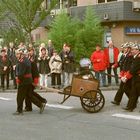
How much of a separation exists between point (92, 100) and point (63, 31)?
14.7 metres

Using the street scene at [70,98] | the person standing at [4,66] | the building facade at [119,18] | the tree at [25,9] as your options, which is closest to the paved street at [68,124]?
the street scene at [70,98]

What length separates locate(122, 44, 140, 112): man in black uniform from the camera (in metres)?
11.9

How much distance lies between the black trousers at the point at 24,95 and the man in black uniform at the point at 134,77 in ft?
7.56

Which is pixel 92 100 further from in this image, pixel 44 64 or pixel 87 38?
pixel 87 38

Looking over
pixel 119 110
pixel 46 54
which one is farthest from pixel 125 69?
pixel 46 54

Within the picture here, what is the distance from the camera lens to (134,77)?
39.8 feet

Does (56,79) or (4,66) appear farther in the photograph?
(56,79)

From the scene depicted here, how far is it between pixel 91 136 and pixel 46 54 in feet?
27.0

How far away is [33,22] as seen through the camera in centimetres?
2786

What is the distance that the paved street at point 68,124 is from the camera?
939cm

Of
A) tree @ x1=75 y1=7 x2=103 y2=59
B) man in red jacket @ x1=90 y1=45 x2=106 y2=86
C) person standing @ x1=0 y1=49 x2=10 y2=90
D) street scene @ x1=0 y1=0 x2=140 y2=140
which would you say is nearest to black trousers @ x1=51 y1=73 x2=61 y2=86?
street scene @ x1=0 y1=0 x2=140 y2=140

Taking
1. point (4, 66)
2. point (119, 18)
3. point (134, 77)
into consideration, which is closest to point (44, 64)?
point (4, 66)

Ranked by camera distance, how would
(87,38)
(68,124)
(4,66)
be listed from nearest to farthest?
(68,124) → (4,66) → (87,38)

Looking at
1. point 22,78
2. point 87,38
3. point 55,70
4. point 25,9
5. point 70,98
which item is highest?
point 25,9
